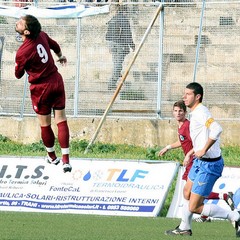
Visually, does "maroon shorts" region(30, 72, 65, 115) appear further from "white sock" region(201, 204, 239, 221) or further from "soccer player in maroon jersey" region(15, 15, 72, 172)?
"white sock" region(201, 204, 239, 221)

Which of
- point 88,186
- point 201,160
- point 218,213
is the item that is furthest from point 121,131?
point 201,160

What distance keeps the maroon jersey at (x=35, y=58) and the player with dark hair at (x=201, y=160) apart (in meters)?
2.20

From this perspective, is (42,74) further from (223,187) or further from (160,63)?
(160,63)

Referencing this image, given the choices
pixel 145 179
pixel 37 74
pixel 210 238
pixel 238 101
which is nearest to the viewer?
pixel 210 238

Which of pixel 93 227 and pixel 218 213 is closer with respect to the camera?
pixel 218 213

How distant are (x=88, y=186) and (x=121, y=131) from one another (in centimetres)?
507

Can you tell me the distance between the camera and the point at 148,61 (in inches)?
910

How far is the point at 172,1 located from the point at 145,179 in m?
6.19

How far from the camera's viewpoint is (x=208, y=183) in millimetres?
14047

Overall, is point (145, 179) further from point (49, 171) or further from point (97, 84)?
point (97, 84)

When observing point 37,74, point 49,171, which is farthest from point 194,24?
point 37,74

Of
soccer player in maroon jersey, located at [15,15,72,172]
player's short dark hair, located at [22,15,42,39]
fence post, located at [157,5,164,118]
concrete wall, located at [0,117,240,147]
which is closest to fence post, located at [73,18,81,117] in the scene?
concrete wall, located at [0,117,240,147]

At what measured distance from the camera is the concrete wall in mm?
23094

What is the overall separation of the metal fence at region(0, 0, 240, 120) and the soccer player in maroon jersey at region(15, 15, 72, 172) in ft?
24.7
